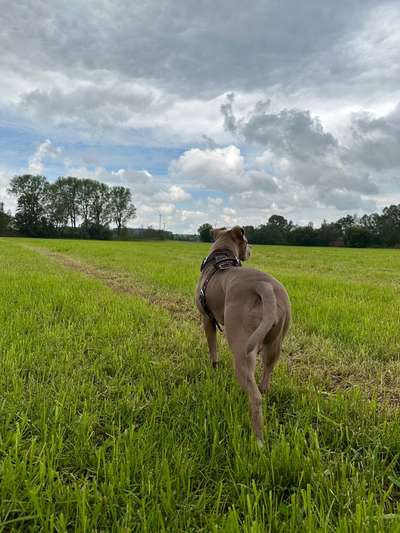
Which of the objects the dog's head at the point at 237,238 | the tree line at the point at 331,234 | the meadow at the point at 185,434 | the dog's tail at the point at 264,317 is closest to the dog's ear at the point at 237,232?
the dog's head at the point at 237,238

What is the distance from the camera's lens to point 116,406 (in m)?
2.69

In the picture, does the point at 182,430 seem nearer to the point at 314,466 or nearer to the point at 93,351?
the point at 314,466

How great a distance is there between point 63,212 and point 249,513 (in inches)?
3948

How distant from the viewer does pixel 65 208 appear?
306 ft

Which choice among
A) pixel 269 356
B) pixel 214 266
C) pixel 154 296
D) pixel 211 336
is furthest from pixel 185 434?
pixel 154 296

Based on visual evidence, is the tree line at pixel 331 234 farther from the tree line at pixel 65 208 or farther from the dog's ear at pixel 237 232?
the dog's ear at pixel 237 232

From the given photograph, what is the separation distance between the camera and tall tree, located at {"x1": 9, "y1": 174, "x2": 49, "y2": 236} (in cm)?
8469

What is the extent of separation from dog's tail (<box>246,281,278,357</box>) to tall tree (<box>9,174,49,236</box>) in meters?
91.8

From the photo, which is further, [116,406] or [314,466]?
[116,406]

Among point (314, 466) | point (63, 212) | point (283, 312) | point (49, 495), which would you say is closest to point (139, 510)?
point (49, 495)

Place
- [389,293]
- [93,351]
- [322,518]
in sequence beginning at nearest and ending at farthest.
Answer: [322,518] < [93,351] < [389,293]

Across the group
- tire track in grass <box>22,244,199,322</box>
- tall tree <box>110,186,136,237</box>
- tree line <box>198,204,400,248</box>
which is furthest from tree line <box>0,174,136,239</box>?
tire track in grass <box>22,244,199,322</box>

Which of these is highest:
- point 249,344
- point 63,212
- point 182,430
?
point 63,212

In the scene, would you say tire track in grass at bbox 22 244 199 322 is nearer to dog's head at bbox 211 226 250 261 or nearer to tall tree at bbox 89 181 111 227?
dog's head at bbox 211 226 250 261
